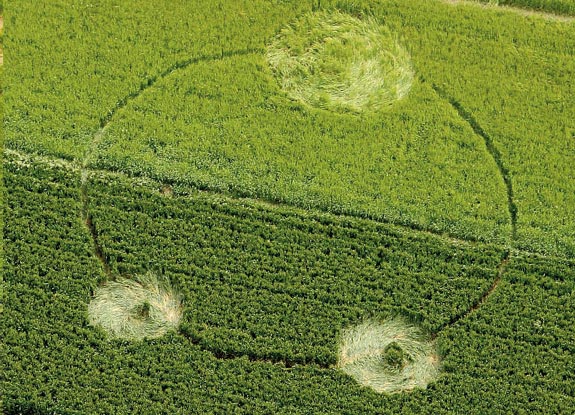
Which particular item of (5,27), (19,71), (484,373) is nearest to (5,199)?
(19,71)

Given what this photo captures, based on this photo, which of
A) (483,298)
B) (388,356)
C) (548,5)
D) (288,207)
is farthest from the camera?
(548,5)

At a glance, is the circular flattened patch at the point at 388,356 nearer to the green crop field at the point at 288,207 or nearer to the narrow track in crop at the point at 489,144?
the green crop field at the point at 288,207

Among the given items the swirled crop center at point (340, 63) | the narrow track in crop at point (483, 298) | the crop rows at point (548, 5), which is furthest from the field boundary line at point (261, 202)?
the crop rows at point (548, 5)

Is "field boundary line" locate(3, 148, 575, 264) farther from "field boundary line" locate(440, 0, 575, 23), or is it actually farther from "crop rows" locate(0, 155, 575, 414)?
"field boundary line" locate(440, 0, 575, 23)

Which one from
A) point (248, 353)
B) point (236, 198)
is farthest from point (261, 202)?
point (248, 353)

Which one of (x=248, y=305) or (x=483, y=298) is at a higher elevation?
(x=483, y=298)

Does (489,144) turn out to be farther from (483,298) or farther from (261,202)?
(261,202)

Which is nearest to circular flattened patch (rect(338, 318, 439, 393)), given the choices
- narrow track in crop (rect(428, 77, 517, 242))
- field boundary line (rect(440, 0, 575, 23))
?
narrow track in crop (rect(428, 77, 517, 242))
